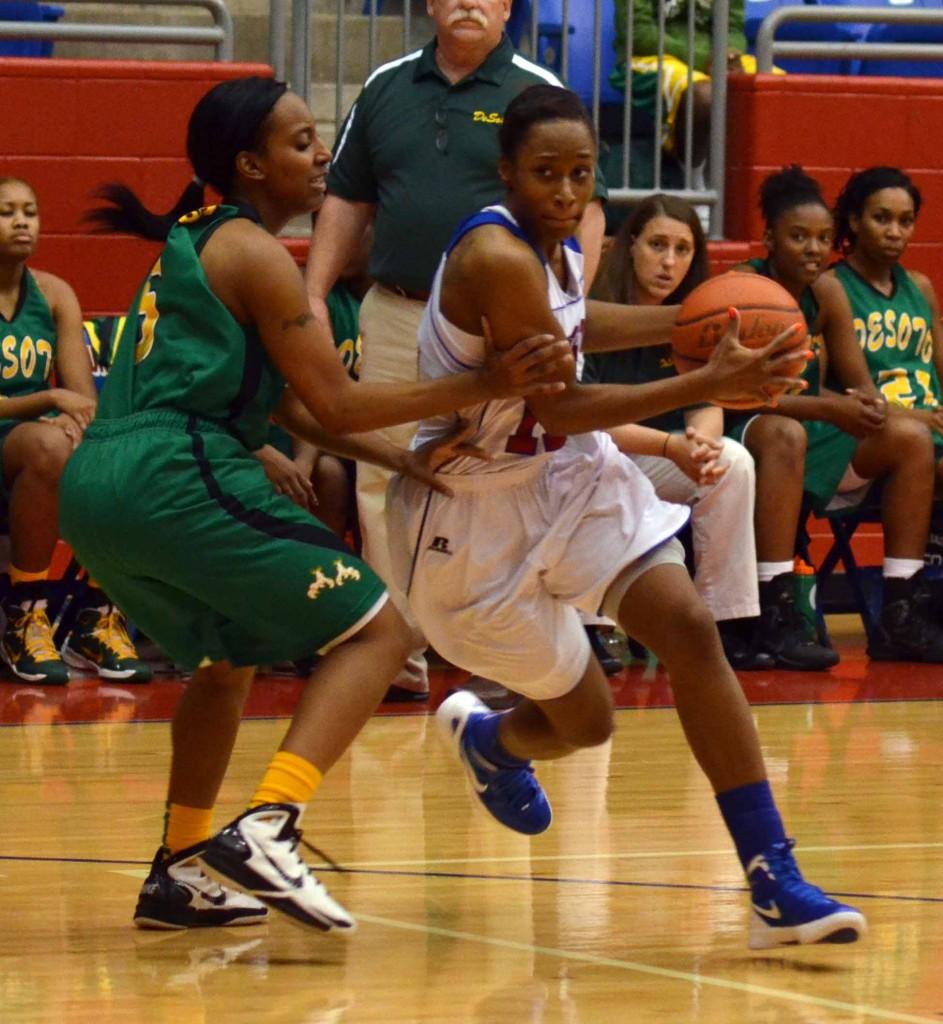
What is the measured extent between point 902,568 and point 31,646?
286 centimetres

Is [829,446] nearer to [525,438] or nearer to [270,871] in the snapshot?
[525,438]

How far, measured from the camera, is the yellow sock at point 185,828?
156 inches

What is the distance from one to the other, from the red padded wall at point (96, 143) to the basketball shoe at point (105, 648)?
4.91 ft

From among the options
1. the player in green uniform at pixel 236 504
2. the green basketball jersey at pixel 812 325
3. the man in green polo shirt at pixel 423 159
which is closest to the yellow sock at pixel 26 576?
the man in green polo shirt at pixel 423 159

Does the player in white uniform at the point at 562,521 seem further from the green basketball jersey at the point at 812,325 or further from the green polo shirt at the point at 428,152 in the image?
the green basketball jersey at the point at 812,325

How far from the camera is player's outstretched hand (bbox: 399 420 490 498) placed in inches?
156

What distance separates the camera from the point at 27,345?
23.3 ft

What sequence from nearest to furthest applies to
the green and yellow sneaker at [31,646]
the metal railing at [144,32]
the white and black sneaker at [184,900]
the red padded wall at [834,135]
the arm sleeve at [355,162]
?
the white and black sneaker at [184,900], the arm sleeve at [355,162], the green and yellow sneaker at [31,646], the metal railing at [144,32], the red padded wall at [834,135]

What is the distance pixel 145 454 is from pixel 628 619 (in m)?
0.89

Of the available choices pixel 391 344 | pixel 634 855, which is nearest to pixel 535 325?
pixel 634 855

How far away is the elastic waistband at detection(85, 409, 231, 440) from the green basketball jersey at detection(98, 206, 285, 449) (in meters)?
0.01

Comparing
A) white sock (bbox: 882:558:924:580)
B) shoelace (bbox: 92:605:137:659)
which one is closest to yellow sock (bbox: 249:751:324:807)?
shoelace (bbox: 92:605:137:659)

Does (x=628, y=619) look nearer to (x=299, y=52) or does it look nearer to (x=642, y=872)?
(x=642, y=872)

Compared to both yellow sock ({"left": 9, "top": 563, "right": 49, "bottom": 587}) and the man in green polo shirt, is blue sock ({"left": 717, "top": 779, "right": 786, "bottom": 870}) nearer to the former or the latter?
the man in green polo shirt
